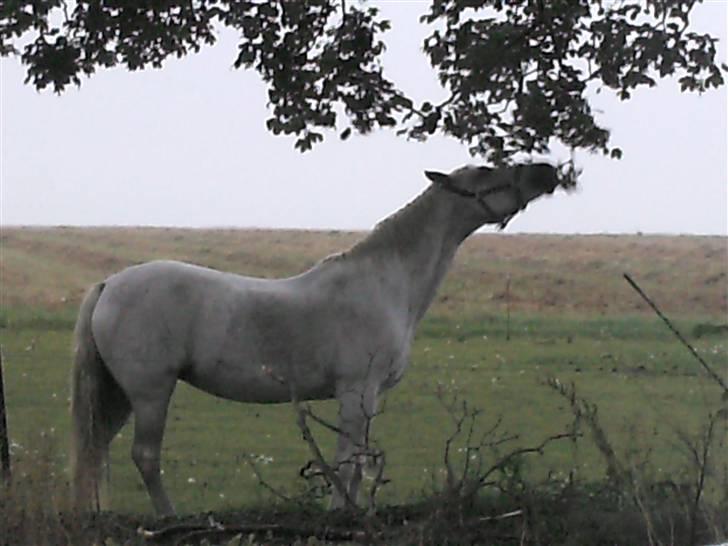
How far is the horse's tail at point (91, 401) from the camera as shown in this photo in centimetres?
457

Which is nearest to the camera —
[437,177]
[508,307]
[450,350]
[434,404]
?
[437,177]

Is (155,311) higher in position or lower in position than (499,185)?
lower

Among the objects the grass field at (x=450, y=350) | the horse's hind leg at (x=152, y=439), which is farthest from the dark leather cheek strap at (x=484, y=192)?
the horse's hind leg at (x=152, y=439)

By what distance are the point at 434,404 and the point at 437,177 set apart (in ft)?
9.83

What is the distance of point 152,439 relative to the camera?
15.2ft

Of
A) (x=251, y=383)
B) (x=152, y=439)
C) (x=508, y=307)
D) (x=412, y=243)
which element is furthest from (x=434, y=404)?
(x=152, y=439)

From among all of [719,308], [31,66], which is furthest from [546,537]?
[719,308]

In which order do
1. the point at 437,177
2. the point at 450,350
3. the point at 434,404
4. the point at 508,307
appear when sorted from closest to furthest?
1. the point at 437,177
2. the point at 434,404
3. the point at 450,350
4. the point at 508,307

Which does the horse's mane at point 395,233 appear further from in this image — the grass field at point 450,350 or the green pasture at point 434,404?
the grass field at point 450,350

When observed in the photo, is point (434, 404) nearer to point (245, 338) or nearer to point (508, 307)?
point (508, 307)

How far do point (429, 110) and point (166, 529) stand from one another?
2.00m

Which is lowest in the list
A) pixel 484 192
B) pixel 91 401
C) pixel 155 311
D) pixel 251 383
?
pixel 91 401

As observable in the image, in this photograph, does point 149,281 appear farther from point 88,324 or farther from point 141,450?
point 141,450

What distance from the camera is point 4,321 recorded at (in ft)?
27.9
